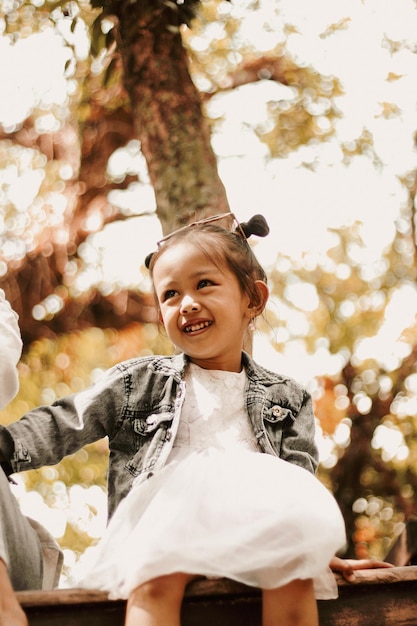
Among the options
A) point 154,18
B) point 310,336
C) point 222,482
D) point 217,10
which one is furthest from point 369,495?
point 222,482

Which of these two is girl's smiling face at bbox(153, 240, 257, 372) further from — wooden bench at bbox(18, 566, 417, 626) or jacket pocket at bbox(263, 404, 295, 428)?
wooden bench at bbox(18, 566, 417, 626)

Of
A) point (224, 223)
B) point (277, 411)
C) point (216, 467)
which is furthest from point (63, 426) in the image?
point (224, 223)

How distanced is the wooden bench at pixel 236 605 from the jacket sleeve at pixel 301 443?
1.36ft

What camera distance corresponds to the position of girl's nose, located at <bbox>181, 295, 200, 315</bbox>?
225cm

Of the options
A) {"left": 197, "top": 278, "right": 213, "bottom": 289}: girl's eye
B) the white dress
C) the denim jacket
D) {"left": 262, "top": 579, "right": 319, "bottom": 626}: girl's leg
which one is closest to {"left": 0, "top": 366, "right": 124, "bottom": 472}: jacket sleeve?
the denim jacket

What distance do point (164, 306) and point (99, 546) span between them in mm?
842

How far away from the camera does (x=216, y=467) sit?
1.87 metres

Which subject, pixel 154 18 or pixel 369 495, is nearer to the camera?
pixel 154 18

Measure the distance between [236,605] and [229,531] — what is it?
22cm

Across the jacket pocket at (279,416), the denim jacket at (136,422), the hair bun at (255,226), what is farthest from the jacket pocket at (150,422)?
the hair bun at (255,226)

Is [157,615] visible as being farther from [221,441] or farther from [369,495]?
[369,495]

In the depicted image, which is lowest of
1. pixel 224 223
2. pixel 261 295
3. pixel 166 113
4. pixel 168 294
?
pixel 261 295

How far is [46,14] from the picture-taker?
4.42 metres

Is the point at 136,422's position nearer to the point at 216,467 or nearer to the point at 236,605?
the point at 216,467
